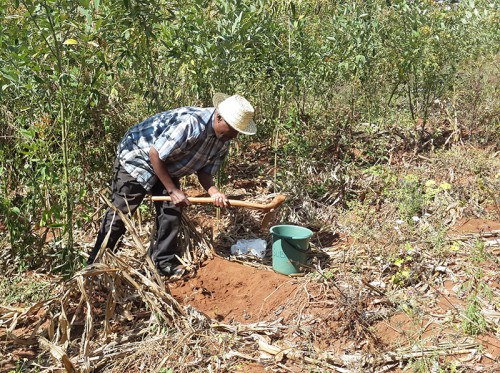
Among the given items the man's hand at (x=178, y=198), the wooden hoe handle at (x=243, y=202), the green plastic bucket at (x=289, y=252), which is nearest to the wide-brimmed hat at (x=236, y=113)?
the wooden hoe handle at (x=243, y=202)

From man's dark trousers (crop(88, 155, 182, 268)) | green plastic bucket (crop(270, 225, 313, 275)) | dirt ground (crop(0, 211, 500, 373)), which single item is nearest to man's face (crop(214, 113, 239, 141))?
man's dark trousers (crop(88, 155, 182, 268))

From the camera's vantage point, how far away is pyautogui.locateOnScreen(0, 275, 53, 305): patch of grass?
12.6 ft

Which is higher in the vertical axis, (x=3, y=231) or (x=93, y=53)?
(x=93, y=53)

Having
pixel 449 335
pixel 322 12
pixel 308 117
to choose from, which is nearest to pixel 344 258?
pixel 449 335

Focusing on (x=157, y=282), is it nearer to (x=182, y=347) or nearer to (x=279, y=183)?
(x=182, y=347)

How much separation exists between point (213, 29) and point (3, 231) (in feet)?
8.13

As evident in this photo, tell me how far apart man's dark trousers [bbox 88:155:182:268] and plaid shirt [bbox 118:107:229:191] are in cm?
11

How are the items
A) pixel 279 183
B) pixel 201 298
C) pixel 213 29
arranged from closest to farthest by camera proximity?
pixel 201 298 → pixel 213 29 → pixel 279 183

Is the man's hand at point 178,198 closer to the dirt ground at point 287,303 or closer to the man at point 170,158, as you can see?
the man at point 170,158

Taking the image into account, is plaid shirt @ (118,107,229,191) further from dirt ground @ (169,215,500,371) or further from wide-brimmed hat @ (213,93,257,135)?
dirt ground @ (169,215,500,371)

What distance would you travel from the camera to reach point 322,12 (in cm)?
702

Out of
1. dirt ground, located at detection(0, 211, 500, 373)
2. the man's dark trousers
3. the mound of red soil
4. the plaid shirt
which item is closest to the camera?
dirt ground, located at detection(0, 211, 500, 373)

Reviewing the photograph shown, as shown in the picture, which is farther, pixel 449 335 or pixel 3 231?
pixel 3 231

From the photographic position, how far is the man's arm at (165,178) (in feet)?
12.7
